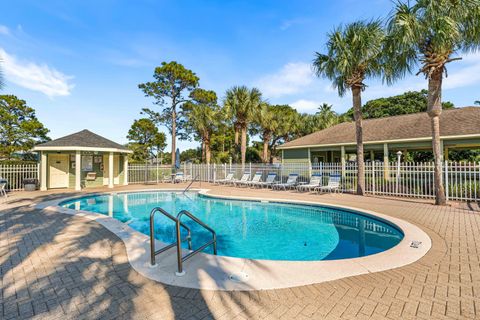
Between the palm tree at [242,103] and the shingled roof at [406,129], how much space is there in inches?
187

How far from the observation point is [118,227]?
621cm

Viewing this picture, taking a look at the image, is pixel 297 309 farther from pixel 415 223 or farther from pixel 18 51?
pixel 18 51

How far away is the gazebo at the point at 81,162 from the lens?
49.7 ft

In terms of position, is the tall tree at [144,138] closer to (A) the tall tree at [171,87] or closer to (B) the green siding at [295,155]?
(A) the tall tree at [171,87]

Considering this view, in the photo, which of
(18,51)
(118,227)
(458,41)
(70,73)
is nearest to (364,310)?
(118,227)

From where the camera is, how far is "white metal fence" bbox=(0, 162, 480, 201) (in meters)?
10.2

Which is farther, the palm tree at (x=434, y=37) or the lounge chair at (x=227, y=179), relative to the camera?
the lounge chair at (x=227, y=179)

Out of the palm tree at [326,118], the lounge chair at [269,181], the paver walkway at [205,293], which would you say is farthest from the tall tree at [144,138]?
the paver walkway at [205,293]

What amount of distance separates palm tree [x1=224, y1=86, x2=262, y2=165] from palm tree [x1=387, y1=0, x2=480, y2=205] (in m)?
12.0

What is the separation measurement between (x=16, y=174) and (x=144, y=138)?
16999 mm

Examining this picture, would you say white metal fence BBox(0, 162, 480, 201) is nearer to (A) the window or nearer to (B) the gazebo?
(B) the gazebo

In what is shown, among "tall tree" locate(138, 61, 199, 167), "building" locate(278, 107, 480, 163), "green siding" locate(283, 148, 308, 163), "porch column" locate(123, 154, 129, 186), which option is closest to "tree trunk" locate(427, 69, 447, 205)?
"building" locate(278, 107, 480, 163)

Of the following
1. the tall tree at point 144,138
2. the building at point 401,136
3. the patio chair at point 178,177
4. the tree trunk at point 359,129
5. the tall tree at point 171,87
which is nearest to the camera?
the tree trunk at point 359,129

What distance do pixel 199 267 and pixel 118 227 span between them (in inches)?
141
